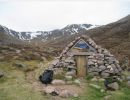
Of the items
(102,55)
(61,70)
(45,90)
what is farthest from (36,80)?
(102,55)

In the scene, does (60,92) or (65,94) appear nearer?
(65,94)

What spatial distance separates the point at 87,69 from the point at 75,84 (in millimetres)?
4181

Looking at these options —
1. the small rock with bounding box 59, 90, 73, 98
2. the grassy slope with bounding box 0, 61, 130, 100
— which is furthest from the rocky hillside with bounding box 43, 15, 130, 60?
the small rock with bounding box 59, 90, 73, 98

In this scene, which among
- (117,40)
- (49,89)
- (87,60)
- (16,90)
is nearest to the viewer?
(49,89)

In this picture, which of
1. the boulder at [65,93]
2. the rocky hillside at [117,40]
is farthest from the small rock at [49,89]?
the rocky hillside at [117,40]

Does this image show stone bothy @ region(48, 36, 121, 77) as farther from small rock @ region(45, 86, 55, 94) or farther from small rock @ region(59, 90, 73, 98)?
small rock @ region(59, 90, 73, 98)

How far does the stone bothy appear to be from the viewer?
91.9ft

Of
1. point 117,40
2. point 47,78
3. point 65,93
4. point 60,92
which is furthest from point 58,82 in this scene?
point 117,40

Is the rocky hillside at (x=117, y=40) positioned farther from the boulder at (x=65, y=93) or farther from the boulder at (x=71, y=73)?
the boulder at (x=65, y=93)

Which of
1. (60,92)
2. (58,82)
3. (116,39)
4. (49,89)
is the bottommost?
(60,92)

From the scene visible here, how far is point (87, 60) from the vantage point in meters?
29.0

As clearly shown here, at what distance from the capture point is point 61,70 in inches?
1125

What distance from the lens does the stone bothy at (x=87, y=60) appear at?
28.0 m

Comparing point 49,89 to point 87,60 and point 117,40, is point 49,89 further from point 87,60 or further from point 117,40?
point 117,40
